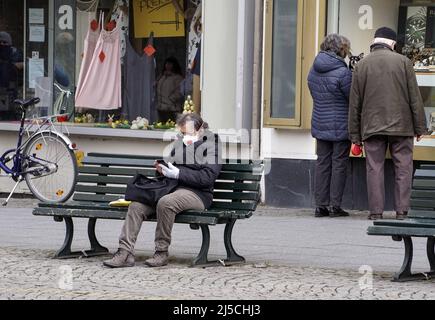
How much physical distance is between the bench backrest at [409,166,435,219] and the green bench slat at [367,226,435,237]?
479 millimetres

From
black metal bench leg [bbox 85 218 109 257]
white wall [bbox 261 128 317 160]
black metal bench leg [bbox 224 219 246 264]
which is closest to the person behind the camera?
black metal bench leg [bbox 224 219 246 264]

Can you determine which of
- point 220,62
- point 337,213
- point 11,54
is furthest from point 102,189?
point 11,54

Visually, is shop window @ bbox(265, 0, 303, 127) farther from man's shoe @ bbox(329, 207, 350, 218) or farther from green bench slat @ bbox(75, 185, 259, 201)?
green bench slat @ bbox(75, 185, 259, 201)

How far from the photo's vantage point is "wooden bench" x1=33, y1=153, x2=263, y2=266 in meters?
9.60

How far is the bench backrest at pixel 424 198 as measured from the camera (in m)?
9.15

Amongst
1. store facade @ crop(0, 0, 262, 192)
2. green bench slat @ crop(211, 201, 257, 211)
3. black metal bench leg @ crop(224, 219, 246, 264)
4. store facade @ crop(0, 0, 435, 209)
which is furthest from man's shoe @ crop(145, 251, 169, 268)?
store facade @ crop(0, 0, 262, 192)

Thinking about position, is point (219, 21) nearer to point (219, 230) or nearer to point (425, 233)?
point (219, 230)

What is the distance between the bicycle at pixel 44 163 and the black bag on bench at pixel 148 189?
4.52 metres

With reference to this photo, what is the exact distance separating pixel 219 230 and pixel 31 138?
334 centimetres

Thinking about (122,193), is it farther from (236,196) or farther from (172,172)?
(236,196)

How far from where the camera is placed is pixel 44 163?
1433cm

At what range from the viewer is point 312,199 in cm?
1409

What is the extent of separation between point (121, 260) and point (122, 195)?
93cm
